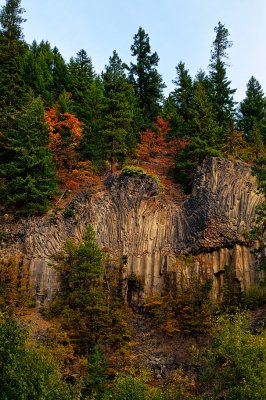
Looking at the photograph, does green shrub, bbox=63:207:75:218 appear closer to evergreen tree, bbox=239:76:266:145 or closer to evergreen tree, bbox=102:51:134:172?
evergreen tree, bbox=102:51:134:172

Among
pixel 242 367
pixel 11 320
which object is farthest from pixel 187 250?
pixel 11 320

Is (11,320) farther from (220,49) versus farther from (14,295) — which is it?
(220,49)

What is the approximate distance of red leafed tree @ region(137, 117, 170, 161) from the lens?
52250 mm

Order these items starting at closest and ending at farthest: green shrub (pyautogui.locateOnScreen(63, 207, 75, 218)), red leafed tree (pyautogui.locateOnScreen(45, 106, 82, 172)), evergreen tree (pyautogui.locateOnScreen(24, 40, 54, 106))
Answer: green shrub (pyautogui.locateOnScreen(63, 207, 75, 218)), red leafed tree (pyautogui.locateOnScreen(45, 106, 82, 172)), evergreen tree (pyautogui.locateOnScreen(24, 40, 54, 106))

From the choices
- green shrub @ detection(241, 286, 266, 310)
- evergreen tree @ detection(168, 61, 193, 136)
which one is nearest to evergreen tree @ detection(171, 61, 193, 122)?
evergreen tree @ detection(168, 61, 193, 136)

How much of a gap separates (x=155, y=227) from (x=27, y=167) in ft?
39.2

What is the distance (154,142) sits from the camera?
5384cm

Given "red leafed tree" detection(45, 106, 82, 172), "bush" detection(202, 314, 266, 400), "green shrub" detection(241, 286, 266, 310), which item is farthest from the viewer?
"red leafed tree" detection(45, 106, 82, 172)

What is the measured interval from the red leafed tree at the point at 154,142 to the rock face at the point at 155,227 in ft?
33.2

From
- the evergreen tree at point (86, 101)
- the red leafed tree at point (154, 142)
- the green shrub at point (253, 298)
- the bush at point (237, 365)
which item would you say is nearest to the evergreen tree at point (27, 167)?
the evergreen tree at point (86, 101)

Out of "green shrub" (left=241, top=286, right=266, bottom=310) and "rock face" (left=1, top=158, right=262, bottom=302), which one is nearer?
"green shrub" (left=241, top=286, right=266, bottom=310)

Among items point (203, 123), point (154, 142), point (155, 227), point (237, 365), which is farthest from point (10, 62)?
point (237, 365)

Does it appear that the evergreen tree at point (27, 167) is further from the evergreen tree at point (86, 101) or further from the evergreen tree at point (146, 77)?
the evergreen tree at point (146, 77)

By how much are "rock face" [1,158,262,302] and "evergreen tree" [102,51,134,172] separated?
14.8ft
